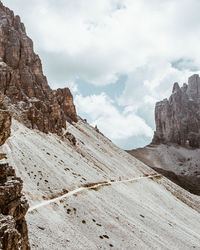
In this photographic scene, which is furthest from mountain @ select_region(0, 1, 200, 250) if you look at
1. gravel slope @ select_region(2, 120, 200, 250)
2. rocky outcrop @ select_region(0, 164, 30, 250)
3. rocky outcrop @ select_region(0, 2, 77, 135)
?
rocky outcrop @ select_region(0, 164, 30, 250)

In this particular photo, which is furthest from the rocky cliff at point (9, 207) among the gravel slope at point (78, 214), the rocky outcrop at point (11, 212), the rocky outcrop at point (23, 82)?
the rocky outcrop at point (23, 82)

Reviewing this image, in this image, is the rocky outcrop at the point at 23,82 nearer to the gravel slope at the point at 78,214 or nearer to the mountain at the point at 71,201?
the mountain at the point at 71,201

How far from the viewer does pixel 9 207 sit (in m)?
15.9

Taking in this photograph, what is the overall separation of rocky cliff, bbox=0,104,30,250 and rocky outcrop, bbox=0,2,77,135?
50.0 meters

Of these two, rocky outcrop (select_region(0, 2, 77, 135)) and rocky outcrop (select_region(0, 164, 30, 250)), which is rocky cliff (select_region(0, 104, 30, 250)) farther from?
rocky outcrop (select_region(0, 2, 77, 135))

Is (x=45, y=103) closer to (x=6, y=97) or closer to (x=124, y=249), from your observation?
(x=6, y=97)

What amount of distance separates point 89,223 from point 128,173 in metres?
49.5

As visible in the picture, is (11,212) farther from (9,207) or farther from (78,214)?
(78,214)

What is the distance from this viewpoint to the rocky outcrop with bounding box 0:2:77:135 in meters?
69.5

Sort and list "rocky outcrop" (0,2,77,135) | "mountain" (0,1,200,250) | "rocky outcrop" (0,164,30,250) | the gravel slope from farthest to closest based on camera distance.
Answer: "rocky outcrop" (0,2,77,135) → "mountain" (0,1,200,250) → the gravel slope → "rocky outcrop" (0,164,30,250)

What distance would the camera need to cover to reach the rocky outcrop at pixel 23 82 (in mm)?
69544

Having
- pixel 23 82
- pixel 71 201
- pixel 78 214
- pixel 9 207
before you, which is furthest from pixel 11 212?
pixel 23 82

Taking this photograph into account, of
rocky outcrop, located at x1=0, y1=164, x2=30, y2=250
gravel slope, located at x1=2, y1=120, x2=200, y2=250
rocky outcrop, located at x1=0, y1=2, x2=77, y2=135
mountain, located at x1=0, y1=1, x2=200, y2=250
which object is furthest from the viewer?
rocky outcrop, located at x1=0, y1=2, x2=77, y2=135

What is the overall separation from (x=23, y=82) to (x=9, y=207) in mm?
71941
